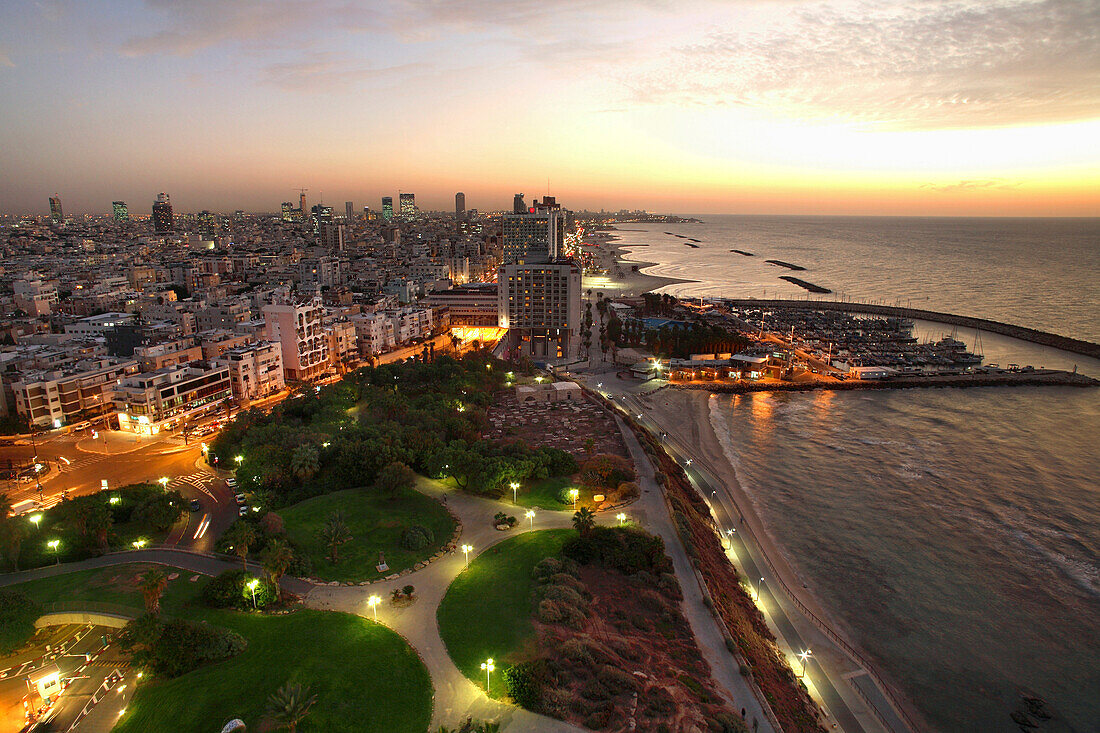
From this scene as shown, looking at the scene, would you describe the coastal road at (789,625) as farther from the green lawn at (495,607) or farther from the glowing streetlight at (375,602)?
the glowing streetlight at (375,602)

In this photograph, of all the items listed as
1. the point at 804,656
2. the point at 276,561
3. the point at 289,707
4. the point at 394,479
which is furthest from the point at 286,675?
the point at 804,656

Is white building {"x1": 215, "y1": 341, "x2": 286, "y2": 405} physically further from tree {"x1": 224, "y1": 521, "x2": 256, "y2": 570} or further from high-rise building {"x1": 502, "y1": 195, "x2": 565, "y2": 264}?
high-rise building {"x1": 502, "y1": 195, "x2": 565, "y2": 264}

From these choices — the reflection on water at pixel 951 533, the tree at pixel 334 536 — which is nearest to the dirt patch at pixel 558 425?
the reflection on water at pixel 951 533

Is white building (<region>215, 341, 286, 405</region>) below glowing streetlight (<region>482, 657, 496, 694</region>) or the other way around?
the other way around

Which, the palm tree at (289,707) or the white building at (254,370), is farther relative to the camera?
the white building at (254,370)

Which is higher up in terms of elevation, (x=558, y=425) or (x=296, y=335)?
(x=296, y=335)

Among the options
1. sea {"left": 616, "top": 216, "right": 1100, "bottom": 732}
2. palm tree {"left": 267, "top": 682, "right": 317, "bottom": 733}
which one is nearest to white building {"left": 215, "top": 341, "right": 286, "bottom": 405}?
palm tree {"left": 267, "top": 682, "right": 317, "bottom": 733}

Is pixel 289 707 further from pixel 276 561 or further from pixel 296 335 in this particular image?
pixel 296 335
